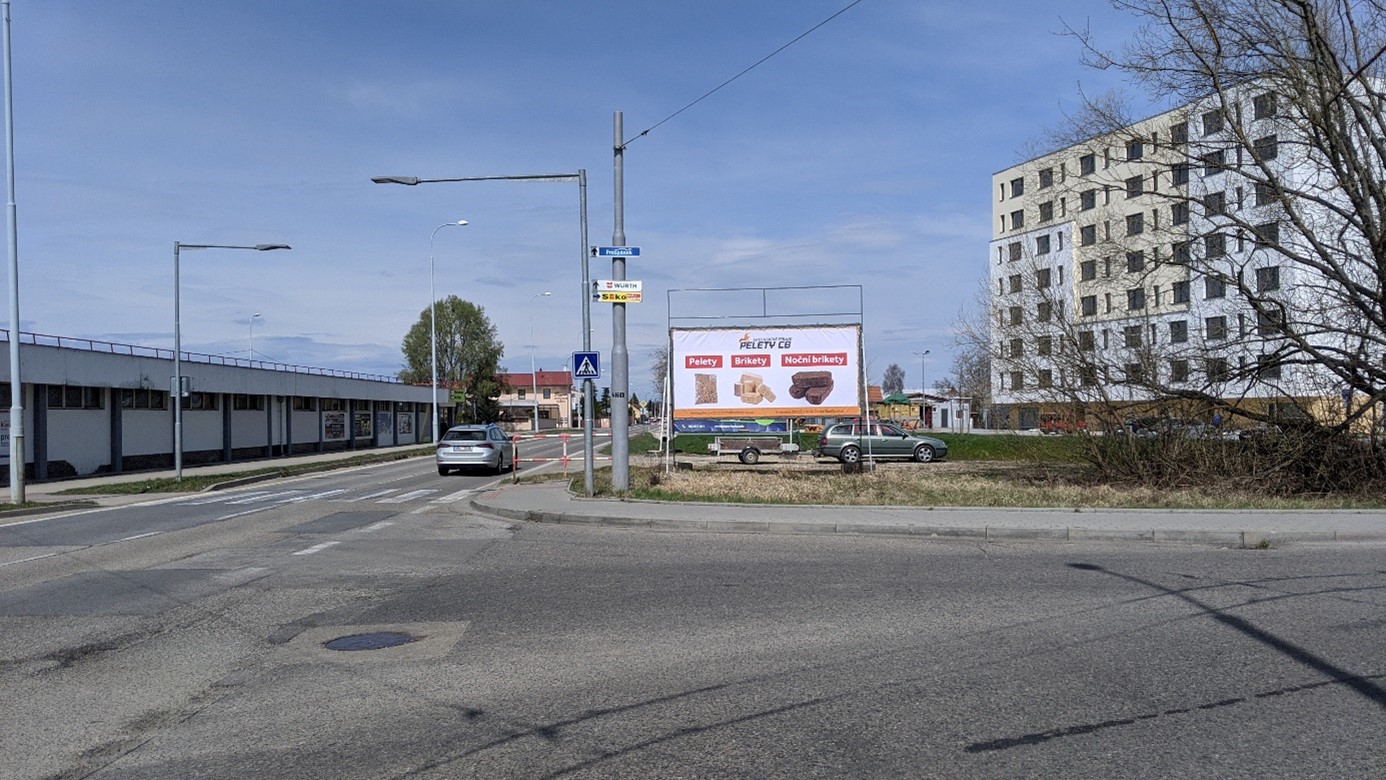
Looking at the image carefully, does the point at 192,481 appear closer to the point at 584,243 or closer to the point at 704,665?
the point at 584,243

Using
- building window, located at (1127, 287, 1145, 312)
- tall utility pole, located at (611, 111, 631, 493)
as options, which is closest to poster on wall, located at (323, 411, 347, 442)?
tall utility pole, located at (611, 111, 631, 493)

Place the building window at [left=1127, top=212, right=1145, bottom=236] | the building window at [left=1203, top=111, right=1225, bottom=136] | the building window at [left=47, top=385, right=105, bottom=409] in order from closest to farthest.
Answer: the building window at [left=1203, top=111, right=1225, bottom=136] → the building window at [left=1127, top=212, right=1145, bottom=236] → the building window at [left=47, top=385, right=105, bottom=409]

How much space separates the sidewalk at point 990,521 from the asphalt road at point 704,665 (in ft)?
4.08

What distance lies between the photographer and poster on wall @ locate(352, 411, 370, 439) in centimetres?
5184

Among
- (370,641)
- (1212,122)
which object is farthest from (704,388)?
(370,641)

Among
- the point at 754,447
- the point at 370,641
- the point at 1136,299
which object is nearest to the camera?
the point at 370,641

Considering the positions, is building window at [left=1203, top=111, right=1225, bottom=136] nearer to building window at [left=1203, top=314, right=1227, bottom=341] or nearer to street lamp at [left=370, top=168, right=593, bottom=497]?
building window at [left=1203, top=314, right=1227, bottom=341]

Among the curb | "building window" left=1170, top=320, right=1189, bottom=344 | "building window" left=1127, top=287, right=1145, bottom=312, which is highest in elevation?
"building window" left=1127, top=287, right=1145, bottom=312

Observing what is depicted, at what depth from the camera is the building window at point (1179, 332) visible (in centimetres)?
2003

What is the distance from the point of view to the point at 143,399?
109ft

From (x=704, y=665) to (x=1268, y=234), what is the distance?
1762 centimetres

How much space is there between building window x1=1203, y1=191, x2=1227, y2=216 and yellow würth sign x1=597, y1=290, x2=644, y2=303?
1101 centimetres

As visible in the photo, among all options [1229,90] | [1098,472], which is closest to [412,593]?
[1098,472]

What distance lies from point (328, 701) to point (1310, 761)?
5.22 meters
